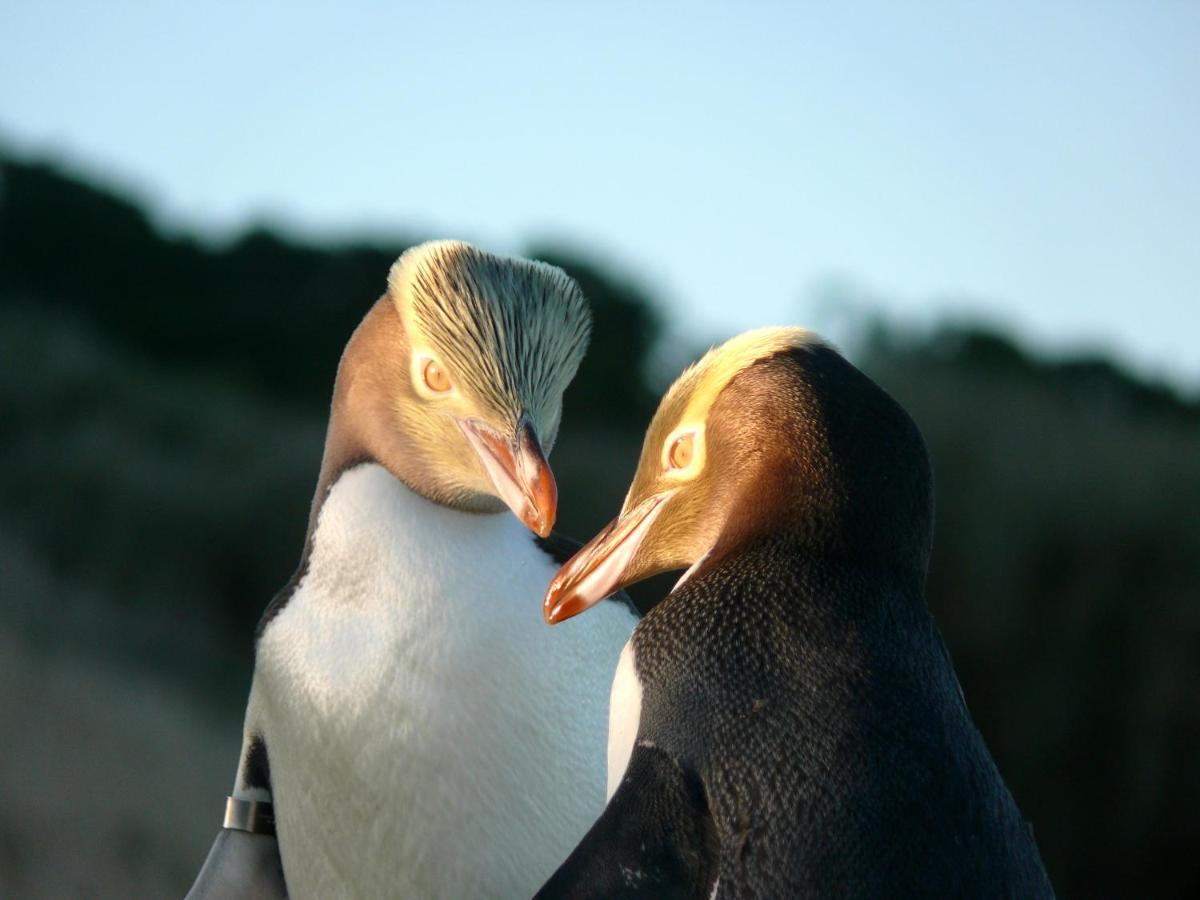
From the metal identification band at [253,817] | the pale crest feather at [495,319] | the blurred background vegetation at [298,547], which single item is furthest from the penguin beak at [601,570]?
the blurred background vegetation at [298,547]

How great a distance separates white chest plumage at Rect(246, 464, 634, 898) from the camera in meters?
2.01

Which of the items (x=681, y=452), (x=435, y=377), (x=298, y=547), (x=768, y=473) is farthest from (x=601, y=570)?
(x=298, y=547)

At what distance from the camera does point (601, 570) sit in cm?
169

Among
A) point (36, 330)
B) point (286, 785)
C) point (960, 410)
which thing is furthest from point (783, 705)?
point (36, 330)

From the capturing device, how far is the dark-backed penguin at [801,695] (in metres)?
1.31

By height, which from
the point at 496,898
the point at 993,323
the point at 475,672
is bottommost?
the point at 993,323

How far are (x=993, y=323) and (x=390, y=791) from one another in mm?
11527

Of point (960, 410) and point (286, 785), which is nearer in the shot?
point (286, 785)

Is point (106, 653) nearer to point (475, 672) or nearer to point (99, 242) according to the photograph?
point (475, 672)

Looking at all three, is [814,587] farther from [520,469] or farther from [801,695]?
[520,469]

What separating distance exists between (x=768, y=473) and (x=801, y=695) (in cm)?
24

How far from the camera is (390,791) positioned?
2.01 meters

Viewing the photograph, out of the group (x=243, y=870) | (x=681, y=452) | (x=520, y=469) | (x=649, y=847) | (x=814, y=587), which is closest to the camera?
(x=649, y=847)

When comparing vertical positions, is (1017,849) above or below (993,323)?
above
